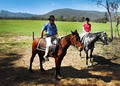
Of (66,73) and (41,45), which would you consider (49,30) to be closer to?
(41,45)

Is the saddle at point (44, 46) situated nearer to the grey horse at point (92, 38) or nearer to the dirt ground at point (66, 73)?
the dirt ground at point (66, 73)

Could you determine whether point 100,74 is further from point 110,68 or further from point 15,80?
point 15,80

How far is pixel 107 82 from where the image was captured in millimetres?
10508

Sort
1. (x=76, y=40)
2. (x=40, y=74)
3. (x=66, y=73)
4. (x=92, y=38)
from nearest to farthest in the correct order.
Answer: (x=76, y=40), (x=40, y=74), (x=66, y=73), (x=92, y=38)

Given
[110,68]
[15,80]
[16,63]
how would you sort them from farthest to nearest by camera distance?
[16,63] → [110,68] → [15,80]

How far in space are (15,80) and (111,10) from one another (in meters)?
29.0

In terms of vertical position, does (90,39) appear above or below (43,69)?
above

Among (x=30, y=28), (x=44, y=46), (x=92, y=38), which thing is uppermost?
(x=92, y=38)

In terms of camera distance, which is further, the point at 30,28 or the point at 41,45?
the point at 30,28

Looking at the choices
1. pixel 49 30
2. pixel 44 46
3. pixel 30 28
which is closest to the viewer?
pixel 44 46

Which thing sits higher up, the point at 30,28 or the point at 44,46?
the point at 44,46

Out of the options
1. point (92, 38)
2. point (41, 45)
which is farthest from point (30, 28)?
point (41, 45)

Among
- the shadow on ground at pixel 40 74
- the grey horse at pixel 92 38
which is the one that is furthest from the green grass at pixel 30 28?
the shadow on ground at pixel 40 74

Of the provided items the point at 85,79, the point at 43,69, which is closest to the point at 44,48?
the point at 43,69
